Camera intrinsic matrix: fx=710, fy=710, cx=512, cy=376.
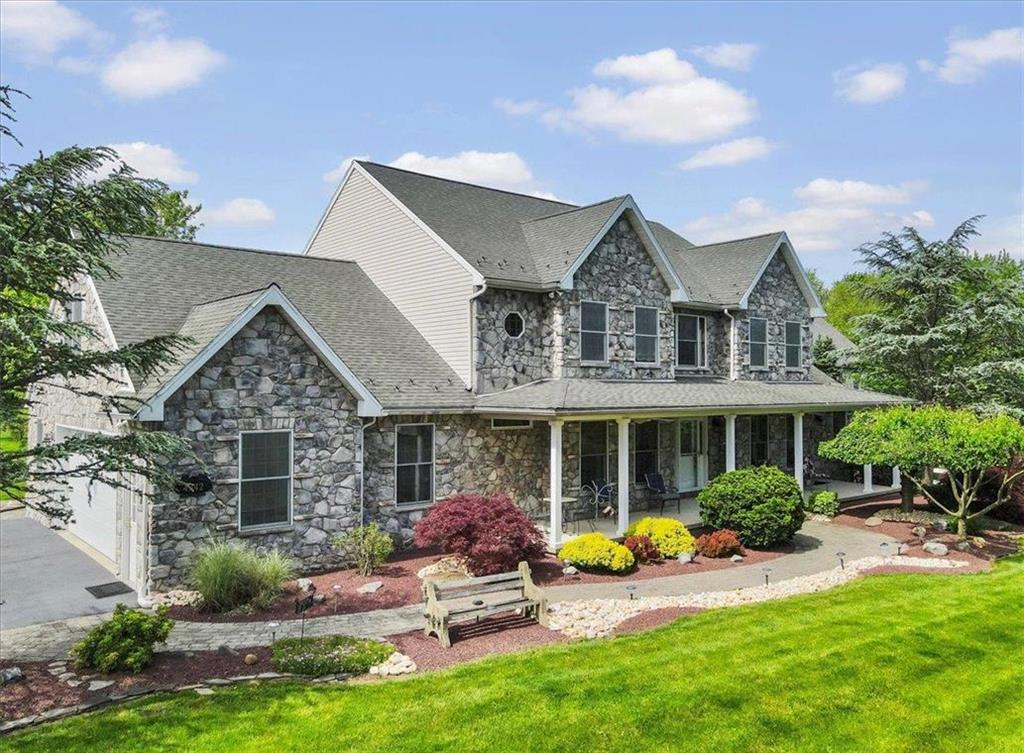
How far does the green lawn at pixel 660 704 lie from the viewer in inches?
275

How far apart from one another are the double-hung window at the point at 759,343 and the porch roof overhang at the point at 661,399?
74cm

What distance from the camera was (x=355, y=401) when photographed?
14148mm

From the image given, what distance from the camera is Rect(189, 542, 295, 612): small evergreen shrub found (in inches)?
437

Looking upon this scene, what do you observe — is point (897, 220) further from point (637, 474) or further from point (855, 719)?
point (855, 719)

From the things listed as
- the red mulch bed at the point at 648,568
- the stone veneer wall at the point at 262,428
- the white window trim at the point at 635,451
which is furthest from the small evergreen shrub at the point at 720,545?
the stone veneer wall at the point at 262,428

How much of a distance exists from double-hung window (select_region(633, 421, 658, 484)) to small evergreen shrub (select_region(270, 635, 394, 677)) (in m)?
11.7

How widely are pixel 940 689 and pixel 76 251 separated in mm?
11018

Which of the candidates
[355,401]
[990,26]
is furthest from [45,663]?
[990,26]

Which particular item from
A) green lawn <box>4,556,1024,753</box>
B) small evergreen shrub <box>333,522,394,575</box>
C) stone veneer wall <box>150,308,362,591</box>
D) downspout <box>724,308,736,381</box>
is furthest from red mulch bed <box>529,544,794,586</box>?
downspout <box>724,308,736,381</box>

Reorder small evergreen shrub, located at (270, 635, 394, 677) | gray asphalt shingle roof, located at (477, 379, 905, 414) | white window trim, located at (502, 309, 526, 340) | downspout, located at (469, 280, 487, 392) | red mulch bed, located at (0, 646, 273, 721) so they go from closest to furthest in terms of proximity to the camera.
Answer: red mulch bed, located at (0, 646, 273, 721)
small evergreen shrub, located at (270, 635, 394, 677)
gray asphalt shingle roof, located at (477, 379, 905, 414)
downspout, located at (469, 280, 487, 392)
white window trim, located at (502, 309, 526, 340)

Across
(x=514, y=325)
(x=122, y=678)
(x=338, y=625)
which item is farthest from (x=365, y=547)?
(x=514, y=325)

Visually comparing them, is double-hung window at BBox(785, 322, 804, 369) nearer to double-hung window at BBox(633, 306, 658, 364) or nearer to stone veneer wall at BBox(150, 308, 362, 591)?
double-hung window at BBox(633, 306, 658, 364)

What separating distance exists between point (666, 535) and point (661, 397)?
A: 11.8 feet

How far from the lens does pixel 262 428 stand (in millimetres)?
12930
